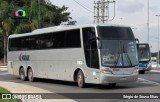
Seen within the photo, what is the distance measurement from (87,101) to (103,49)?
231 inches

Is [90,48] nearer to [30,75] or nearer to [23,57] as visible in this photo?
[30,75]

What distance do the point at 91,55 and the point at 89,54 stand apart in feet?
0.58

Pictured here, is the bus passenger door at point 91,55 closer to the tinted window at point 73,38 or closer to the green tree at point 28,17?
the tinted window at point 73,38

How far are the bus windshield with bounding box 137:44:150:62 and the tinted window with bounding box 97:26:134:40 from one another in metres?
19.5

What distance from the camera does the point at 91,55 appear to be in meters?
21.8

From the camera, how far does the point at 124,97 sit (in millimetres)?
17047

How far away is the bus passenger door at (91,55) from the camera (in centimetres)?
2136

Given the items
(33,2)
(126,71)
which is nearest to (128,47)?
(126,71)

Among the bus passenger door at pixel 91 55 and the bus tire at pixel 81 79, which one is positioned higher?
the bus passenger door at pixel 91 55

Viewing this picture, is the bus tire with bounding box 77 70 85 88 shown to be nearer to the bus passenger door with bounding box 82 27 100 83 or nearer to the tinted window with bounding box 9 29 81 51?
the bus passenger door with bounding box 82 27 100 83

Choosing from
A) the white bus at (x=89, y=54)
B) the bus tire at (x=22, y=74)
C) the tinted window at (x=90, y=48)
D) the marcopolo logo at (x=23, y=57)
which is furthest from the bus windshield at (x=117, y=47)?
the bus tire at (x=22, y=74)

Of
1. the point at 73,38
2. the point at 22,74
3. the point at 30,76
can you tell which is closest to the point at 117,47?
the point at 73,38

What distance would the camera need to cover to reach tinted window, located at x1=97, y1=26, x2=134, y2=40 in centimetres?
2159

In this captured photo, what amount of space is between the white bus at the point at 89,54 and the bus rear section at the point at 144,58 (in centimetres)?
1627
